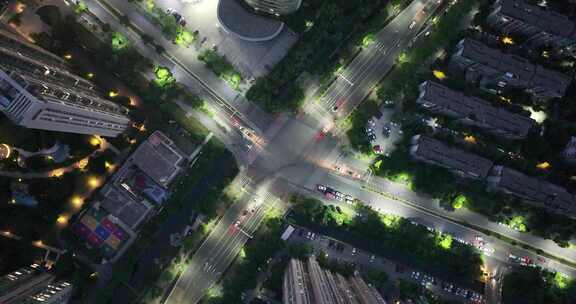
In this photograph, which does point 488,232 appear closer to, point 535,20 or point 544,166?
point 544,166

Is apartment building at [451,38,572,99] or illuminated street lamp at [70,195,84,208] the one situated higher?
apartment building at [451,38,572,99]

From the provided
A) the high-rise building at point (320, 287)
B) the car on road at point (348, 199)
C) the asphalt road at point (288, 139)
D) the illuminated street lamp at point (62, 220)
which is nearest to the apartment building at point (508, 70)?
the asphalt road at point (288, 139)

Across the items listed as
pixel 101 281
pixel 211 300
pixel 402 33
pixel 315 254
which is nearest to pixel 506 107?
pixel 402 33

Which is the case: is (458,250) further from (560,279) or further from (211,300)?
(211,300)

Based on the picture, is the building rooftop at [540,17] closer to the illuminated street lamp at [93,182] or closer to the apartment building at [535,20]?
the apartment building at [535,20]

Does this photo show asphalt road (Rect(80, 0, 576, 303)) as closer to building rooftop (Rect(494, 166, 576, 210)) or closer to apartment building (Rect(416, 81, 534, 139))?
building rooftop (Rect(494, 166, 576, 210))

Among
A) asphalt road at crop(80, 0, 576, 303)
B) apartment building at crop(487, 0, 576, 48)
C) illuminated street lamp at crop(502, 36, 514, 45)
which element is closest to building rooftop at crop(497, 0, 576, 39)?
apartment building at crop(487, 0, 576, 48)

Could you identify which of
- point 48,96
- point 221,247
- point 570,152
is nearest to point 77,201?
point 221,247
